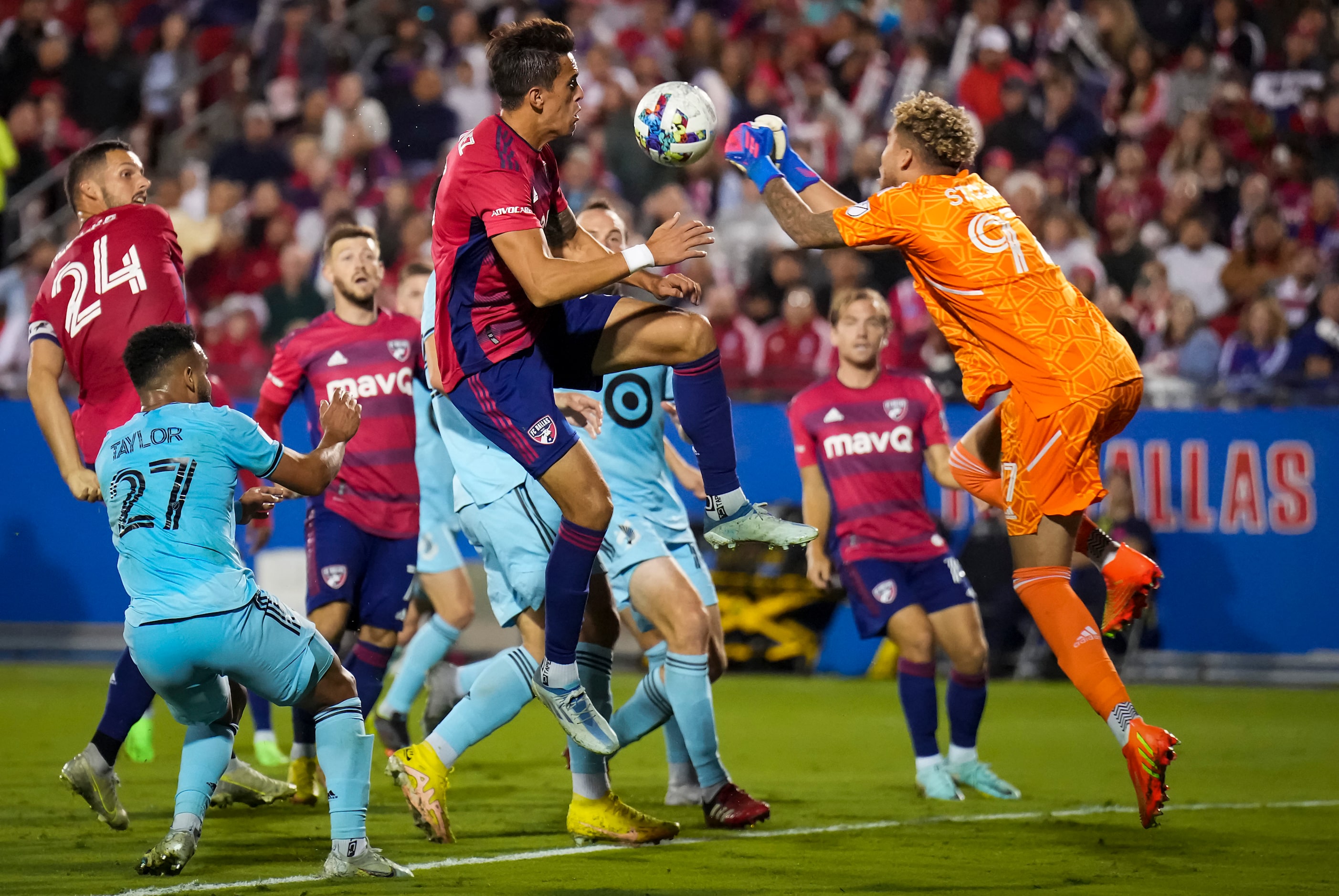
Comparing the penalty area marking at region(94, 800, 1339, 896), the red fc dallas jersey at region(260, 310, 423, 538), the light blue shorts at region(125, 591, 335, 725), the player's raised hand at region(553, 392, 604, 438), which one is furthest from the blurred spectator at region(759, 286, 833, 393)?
the light blue shorts at region(125, 591, 335, 725)

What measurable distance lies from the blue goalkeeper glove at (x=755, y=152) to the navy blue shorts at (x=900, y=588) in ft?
8.23

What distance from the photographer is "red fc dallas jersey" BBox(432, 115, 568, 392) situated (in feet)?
18.9

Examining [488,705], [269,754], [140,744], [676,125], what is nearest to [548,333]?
[676,125]

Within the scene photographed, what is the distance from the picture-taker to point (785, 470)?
492 inches

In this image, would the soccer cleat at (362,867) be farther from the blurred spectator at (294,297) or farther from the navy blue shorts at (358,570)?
the blurred spectator at (294,297)

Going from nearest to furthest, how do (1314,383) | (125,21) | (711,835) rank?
(711,835)
(1314,383)
(125,21)

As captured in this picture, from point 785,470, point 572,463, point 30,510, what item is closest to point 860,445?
point 572,463

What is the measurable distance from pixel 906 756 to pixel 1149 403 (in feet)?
13.9

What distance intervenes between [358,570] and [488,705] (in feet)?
5.75

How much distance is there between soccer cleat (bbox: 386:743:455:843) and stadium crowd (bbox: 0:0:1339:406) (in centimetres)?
673

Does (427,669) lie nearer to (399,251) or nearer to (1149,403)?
(1149,403)

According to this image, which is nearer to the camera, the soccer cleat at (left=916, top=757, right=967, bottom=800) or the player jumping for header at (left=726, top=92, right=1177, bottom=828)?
the player jumping for header at (left=726, top=92, right=1177, bottom=828)

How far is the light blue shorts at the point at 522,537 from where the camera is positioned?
681 cm

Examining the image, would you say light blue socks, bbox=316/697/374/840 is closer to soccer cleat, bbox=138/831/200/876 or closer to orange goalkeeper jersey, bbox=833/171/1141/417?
soccer cleat, bbox=138/831/200/876
